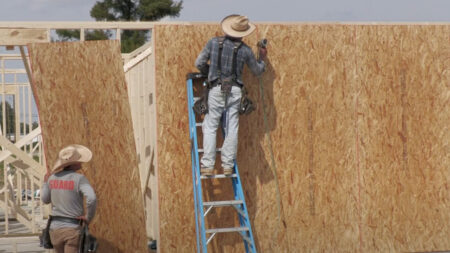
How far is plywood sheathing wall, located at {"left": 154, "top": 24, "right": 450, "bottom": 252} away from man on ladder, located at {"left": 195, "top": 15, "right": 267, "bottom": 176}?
0.46 m

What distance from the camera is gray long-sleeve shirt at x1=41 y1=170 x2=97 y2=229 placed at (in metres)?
7.23

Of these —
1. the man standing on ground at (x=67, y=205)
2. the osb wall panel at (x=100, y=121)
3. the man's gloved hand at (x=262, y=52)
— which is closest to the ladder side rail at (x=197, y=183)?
the osb wall panel at (x=100, y=121)

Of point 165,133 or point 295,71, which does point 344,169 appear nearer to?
point 295,71

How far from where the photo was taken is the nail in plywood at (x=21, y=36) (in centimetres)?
846

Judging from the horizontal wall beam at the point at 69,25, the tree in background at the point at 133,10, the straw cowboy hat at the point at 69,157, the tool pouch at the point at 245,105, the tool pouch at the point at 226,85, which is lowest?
the tree in background at the point at 133,10

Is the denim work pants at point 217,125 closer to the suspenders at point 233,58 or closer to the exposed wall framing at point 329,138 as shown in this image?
the suspenders at point 233,58

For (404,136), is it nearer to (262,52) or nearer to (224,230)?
(262,52)

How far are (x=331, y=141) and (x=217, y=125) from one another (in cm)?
164

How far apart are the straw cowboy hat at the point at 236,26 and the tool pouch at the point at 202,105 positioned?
714mm

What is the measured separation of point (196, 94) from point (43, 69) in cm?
179

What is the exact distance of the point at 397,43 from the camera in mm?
9336

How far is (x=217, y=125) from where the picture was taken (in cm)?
838

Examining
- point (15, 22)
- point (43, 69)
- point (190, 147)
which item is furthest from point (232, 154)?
point (15, 22)

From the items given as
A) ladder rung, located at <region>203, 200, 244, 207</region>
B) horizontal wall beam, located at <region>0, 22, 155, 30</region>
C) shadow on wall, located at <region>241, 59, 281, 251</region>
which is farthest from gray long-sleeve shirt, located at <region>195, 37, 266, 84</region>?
ladder rung, located at <region>203, 200, 244, 207</region>
